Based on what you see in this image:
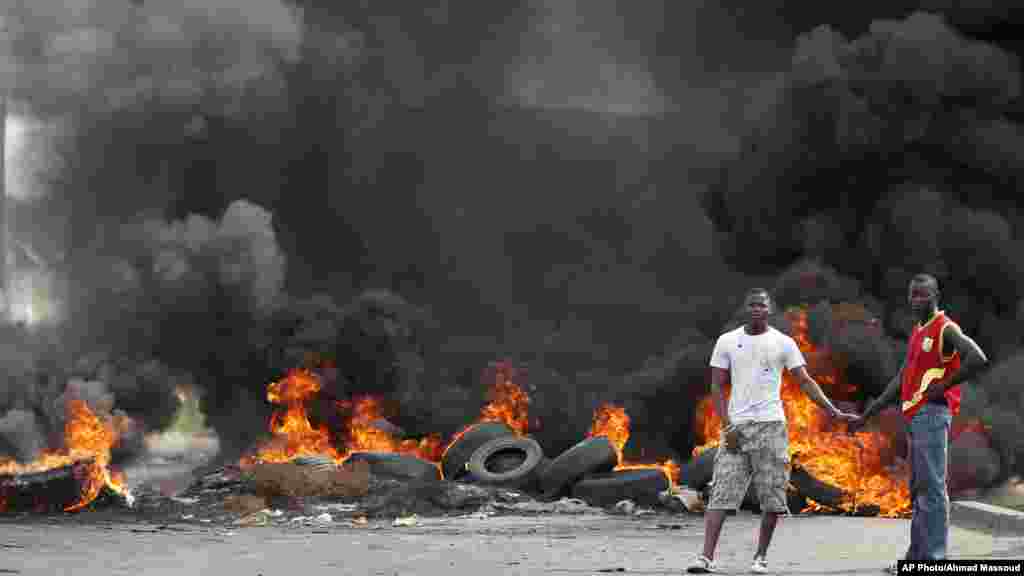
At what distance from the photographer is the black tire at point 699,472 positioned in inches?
1161

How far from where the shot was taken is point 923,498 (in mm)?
9469

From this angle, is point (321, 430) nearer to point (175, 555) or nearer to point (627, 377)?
point (627, 377)

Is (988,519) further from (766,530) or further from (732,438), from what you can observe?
(732,438)

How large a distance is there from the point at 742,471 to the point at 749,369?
0.87 meters

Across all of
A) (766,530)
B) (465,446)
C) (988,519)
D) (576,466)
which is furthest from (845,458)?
(766,530)

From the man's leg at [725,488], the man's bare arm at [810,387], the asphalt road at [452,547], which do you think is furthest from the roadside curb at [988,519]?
the man's leg at [725,488]

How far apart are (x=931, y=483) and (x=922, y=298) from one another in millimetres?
1379

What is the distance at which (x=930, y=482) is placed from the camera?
942 cm

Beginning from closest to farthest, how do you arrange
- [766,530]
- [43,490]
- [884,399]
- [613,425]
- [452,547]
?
1. [884,399]
2. [766,530]
3. [452,547]
4. [43,490]
5. [613,425]

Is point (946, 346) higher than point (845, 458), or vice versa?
point (845, 458)

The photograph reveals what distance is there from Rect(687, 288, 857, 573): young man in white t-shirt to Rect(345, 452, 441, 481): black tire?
72.1ft

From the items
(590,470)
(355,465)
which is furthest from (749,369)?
(355,465)

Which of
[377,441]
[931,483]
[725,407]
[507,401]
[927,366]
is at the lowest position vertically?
[931,483]

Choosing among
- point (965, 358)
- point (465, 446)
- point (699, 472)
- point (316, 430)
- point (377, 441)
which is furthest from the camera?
point (316, 430)
